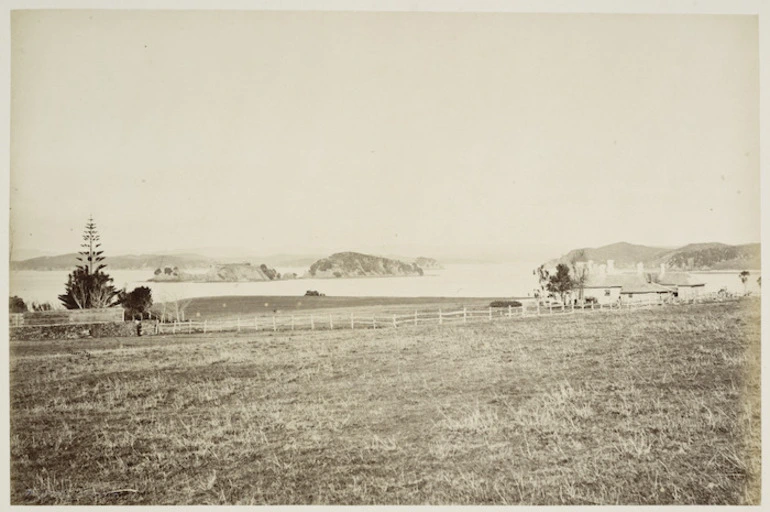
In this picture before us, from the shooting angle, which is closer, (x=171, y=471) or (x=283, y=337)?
(x=171, y=471)

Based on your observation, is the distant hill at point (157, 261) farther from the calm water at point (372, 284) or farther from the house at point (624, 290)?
the house at point (624, 290)

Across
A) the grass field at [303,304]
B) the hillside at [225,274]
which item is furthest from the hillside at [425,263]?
Answer: the hillside at [225,274]

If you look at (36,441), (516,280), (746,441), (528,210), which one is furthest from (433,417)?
(36,441)

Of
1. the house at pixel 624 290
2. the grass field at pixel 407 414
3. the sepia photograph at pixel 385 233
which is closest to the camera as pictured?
the grass field at pixel 407 414

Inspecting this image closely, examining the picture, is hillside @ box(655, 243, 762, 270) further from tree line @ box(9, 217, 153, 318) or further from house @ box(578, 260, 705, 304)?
tree line @ box(9, 217, 153, 318)

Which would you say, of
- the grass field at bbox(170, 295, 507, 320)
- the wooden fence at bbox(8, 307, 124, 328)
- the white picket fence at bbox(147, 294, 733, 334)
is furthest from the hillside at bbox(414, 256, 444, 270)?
the wooden fence at bbox(8, 307, 124, 328)

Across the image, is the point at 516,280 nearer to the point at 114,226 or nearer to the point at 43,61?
the point at 114,226
